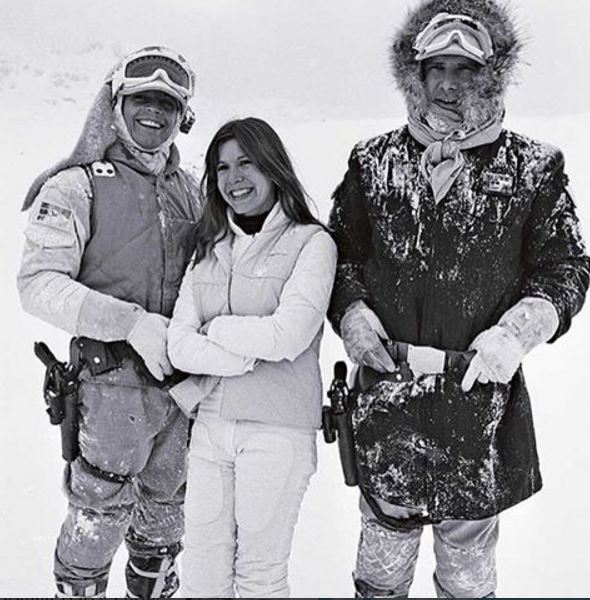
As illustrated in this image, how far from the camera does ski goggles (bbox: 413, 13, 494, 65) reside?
82.4 inches

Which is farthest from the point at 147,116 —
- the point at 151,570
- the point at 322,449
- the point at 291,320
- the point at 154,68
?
the point at 322,449

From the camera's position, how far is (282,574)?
2.10m

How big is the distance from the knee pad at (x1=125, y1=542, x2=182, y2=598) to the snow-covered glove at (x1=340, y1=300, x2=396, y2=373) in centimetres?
90

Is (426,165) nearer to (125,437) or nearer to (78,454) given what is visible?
(125,437)

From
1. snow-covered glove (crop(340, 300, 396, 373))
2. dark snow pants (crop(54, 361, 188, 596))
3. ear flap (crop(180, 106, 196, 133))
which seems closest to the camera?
snow-covered glove (crop(340, 300, 396, 373))

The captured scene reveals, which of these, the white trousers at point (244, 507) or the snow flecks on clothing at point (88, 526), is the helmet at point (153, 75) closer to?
the white trousers at point (244, 507)

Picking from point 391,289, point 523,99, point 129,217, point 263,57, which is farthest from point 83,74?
point 391,289

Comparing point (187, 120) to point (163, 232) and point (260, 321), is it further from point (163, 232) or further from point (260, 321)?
point (260, 321)

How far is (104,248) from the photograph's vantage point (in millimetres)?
2322

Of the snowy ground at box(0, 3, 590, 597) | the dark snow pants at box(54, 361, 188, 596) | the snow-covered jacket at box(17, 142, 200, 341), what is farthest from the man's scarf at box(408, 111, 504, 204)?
the snowy ground at box(0, 3, 590, 597)

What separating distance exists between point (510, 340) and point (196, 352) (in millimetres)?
757

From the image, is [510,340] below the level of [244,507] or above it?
above

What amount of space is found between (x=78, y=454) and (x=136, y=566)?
435 millimetres

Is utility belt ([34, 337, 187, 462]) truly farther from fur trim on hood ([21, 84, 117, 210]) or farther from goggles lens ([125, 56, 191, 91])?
goggles lens ([125, 56, 191, 91])
